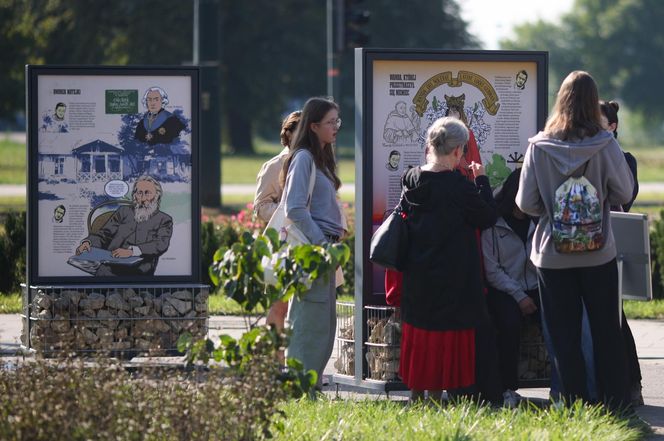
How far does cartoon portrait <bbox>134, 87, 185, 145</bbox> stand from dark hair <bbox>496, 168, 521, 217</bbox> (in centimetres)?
235

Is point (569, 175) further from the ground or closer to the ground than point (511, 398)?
further from the ground

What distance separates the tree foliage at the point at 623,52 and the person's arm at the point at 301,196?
88.5 meters

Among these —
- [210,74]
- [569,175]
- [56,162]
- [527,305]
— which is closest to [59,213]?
[56,162]

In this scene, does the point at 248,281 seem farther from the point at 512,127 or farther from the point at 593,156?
the point at 512,127

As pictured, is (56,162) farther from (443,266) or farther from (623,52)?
(623,52)

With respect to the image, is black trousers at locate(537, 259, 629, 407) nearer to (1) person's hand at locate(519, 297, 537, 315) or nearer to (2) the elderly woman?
(2) the elderly woman

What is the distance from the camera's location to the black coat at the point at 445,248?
7070 millimetres

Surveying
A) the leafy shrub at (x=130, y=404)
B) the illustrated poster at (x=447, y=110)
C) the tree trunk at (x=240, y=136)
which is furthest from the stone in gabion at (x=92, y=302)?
the tree trunk at (x=240, y=136)

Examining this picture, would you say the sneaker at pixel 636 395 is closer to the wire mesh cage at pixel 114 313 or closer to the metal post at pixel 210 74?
the wire mesh cage at pixel 114 313

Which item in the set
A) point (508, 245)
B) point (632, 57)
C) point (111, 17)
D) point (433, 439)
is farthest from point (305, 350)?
point (632, 57)

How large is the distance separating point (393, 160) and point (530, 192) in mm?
1105

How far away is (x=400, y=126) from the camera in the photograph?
25.8 feet

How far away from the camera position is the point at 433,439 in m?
5.91

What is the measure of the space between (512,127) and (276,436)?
276 cm
